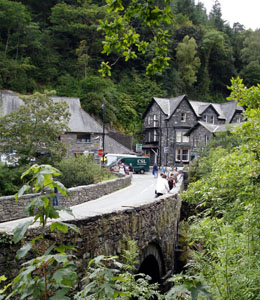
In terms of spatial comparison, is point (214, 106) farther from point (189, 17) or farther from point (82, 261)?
point (82, 261)

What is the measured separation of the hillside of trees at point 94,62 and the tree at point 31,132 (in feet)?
73.1

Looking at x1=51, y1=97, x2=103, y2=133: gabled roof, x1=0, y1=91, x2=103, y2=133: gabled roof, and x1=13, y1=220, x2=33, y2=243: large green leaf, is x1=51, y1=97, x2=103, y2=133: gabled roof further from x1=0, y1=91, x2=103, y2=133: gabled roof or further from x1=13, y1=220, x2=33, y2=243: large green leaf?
x1=13, y1=220, x2=33, y2=243: large green leaf

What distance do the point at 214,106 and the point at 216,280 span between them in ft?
163

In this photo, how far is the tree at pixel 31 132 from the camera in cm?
2102

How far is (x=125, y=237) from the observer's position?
7027 mm

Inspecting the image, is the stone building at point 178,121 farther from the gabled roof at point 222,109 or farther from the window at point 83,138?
the window at point 83,138

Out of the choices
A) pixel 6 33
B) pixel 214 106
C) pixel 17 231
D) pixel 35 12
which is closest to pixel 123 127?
pixel 214 106

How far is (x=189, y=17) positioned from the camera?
82875 mm

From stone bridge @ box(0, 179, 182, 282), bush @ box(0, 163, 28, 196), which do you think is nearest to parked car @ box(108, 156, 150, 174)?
bush @ box(0, 163, 28, 196)

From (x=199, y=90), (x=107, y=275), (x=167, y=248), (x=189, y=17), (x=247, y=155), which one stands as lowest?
(x=167, y=248)

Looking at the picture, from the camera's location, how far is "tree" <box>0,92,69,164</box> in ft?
68.9

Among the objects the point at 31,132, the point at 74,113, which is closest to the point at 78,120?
the point at 74,113

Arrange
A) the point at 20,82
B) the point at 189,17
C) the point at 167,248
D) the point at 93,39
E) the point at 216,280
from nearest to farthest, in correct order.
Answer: the point at 216,280, the point at 167,248, the point at 20,82, the point at 93,39, the point at 189,17

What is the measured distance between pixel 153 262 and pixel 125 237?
3.20m
